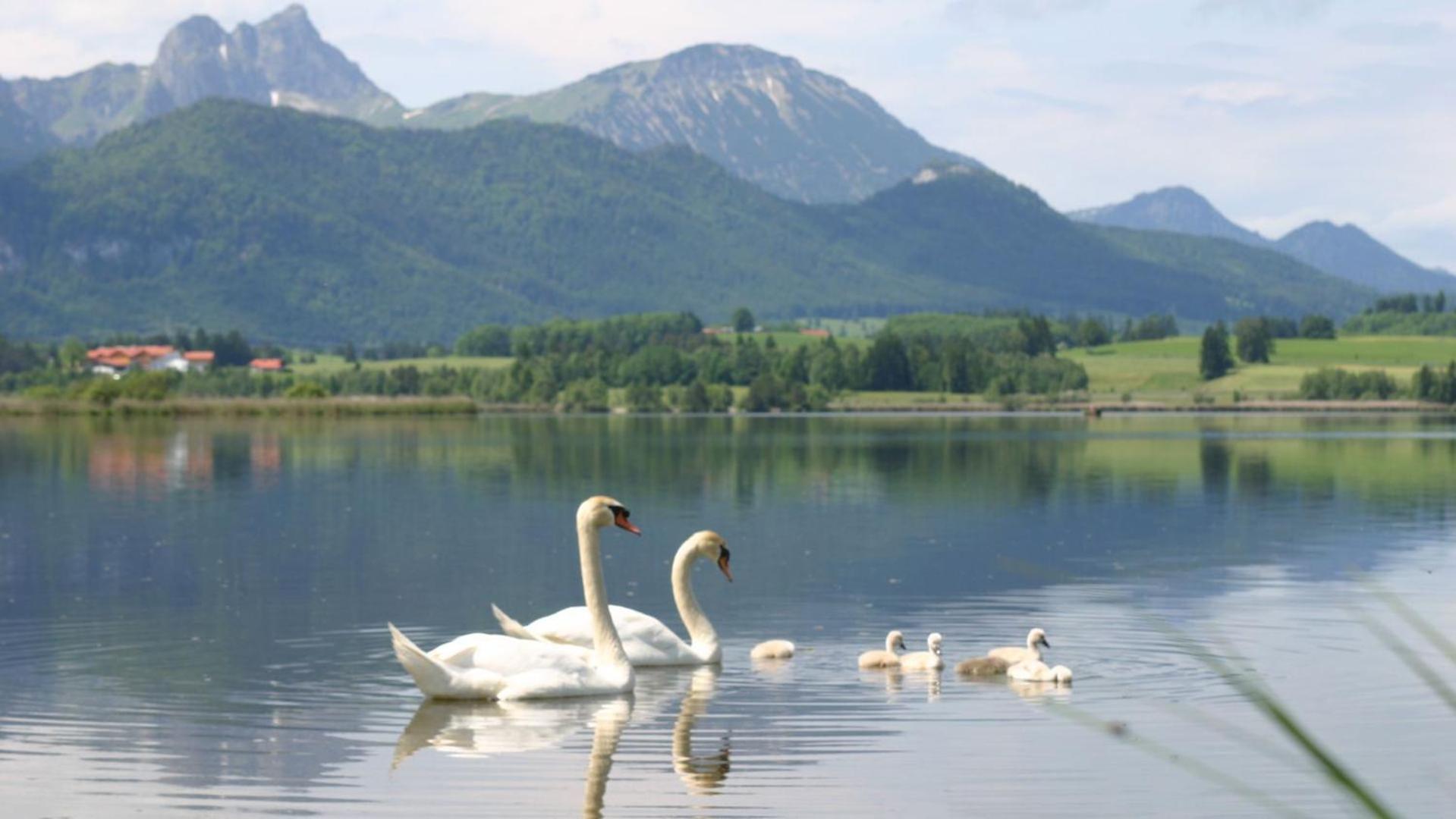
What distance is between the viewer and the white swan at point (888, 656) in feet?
81.4

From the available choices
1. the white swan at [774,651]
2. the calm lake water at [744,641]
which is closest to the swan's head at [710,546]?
the white swan at [774,651]

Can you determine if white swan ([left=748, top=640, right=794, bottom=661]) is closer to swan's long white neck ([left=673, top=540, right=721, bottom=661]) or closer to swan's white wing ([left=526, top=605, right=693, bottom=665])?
swan's long white neck ([left=673, top=540, right=721, bottom=661])

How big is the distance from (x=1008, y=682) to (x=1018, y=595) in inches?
396

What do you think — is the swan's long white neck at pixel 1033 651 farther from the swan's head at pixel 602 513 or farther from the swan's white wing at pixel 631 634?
the swan's head at pixel 602 513

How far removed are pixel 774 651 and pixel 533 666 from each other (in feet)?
14.3

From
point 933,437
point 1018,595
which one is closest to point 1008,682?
point 1018,595

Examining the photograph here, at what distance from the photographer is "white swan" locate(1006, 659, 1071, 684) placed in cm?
2356

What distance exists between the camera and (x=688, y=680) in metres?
24.5

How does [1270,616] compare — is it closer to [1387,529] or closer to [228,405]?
[1387,529]

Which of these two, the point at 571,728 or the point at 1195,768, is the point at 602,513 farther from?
the point at 1195,768

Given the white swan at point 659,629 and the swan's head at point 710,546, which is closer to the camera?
the white swan at point 659,629

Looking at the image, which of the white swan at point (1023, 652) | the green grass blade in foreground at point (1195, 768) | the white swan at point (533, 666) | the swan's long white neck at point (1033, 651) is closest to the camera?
the green grass blade in foreground at point (1195, 768)

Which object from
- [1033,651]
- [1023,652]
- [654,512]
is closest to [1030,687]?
[1023,652]

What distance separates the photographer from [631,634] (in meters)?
25.1
